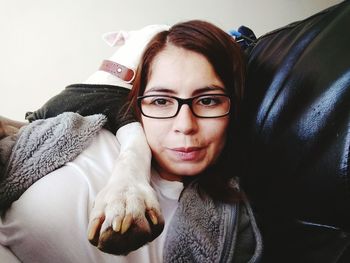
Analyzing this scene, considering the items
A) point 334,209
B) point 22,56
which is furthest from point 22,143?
point 22,56

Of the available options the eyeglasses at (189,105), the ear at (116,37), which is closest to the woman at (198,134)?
the eyeglasses at (189,105)

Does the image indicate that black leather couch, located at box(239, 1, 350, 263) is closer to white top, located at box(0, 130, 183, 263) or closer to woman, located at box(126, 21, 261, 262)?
woman, located at box(126, 21, 261, 262)

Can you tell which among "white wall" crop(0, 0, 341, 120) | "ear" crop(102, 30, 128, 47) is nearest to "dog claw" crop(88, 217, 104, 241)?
"ear" crop(102, 30, 128, 47)

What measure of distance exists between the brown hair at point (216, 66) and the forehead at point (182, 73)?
0.6 inches

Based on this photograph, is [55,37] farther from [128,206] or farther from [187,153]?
[128,206]

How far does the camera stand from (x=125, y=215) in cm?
30

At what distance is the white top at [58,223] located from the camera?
0.39 metres

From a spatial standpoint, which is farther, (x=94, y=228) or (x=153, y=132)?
(x=153, y=132)


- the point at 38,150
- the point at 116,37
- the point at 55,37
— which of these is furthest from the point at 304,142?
the point at 55,37

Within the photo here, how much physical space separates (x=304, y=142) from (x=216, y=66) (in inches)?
9.9

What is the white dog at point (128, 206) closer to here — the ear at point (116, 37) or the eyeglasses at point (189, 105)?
the eyeglasses at point (189, 105)

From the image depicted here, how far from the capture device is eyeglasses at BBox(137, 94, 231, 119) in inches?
21.2

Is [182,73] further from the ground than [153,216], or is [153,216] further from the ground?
[182,73]

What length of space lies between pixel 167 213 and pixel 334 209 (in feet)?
0.91
